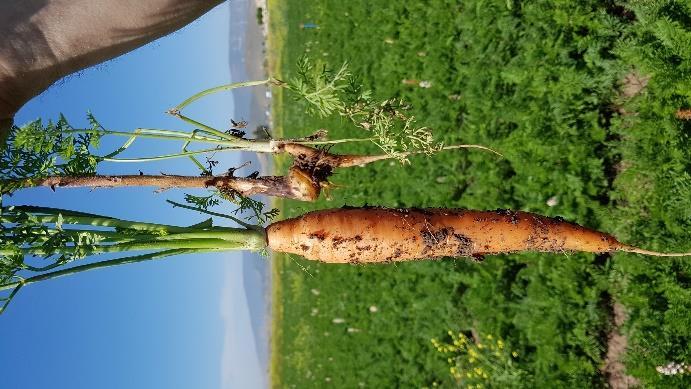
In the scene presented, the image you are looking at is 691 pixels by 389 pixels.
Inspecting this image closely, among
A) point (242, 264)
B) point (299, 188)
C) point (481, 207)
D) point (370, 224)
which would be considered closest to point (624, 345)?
point (481, 207)

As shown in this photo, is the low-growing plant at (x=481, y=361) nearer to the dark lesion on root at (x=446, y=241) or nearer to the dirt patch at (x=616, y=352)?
the dirt patch at (x=616, y=352)

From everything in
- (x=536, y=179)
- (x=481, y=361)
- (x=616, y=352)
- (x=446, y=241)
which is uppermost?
(x=536, y=179)

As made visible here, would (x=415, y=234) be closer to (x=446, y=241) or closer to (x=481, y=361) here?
(x=446, y=241)

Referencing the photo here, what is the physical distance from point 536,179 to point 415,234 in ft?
7.59

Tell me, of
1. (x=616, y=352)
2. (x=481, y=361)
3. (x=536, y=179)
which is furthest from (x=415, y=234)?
(x=481, y=361)

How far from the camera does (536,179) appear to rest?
5.45m

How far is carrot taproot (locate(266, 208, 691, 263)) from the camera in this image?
359 centimetres

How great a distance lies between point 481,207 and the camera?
6031 mm

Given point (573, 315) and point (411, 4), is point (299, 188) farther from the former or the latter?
point (411, 4)

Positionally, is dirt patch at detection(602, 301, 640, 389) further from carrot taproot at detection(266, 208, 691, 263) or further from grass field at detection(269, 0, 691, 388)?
carrot taproot at detection(266, 208, 691, 263)

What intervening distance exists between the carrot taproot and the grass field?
0.25m

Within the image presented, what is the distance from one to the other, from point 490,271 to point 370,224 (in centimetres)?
278

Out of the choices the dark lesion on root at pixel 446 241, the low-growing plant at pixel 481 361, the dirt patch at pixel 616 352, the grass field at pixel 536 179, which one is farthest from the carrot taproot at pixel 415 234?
the low-growing plant at pixel 481 361

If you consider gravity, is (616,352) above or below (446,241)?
below
